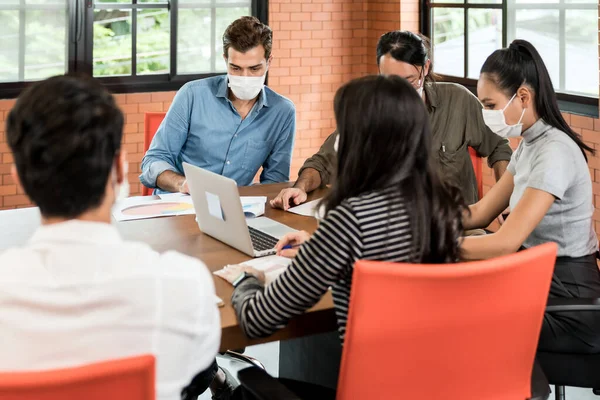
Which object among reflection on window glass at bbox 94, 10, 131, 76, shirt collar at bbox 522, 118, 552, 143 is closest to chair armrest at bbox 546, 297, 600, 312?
shirt collar at bbox 522, 118, 552, 143

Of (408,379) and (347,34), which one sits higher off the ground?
(347,34)

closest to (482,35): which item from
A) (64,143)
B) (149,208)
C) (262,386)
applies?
(149,208)

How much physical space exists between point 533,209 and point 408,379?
0.84m

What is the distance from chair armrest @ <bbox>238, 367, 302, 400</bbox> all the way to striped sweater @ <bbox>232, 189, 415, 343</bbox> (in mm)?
107

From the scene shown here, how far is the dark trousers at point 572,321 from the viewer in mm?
2258

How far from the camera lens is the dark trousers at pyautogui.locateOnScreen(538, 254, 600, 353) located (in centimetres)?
226

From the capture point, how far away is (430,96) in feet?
11.0

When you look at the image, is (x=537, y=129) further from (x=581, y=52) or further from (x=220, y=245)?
(x=581, y=52)

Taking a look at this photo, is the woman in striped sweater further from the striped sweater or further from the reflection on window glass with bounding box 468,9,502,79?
the reflection on window glass with bounding box 468,9,502,79

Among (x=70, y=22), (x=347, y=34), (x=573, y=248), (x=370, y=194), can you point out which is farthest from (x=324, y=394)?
(x=347, y=34)

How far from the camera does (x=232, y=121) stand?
3.60 meters

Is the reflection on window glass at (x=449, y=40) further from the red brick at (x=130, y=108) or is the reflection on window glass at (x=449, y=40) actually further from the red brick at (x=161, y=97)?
the red brick at (x=130, y=108)

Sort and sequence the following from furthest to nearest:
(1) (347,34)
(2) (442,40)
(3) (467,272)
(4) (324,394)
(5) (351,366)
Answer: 1. (1) (347,34)
2. (2) (442,40)
3. (4) (324,394)
4. (5) (351,366)
5. (3) (467,272)

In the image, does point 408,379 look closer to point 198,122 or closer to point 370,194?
point 370,194
